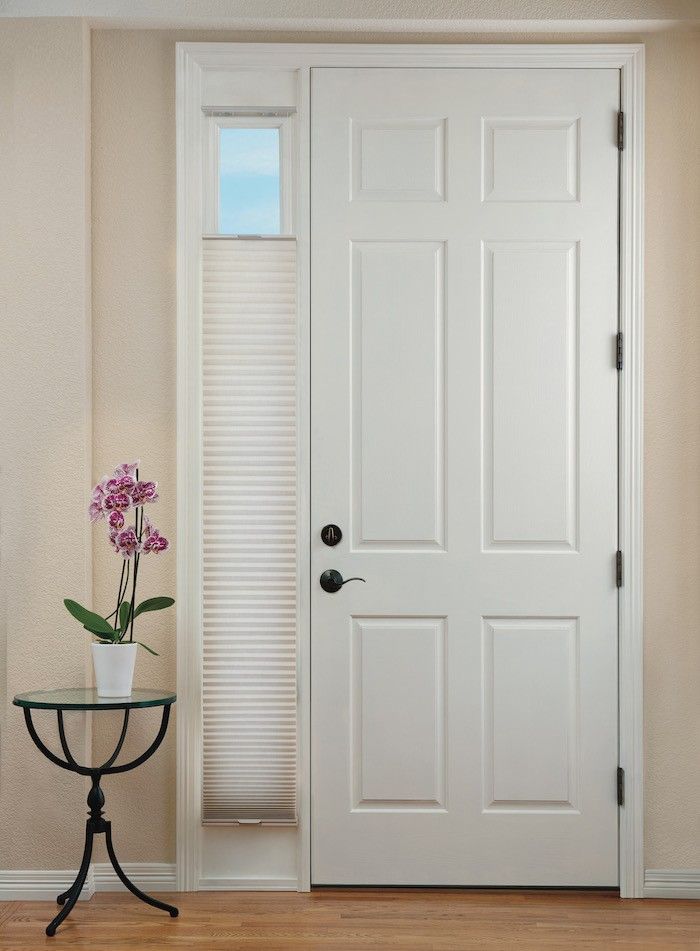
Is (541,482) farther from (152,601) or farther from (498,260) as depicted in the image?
(152,601)

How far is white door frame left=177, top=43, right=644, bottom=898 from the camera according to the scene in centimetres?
313

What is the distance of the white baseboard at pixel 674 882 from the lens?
10.2 feet

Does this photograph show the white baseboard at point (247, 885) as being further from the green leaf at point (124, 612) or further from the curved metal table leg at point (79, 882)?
the green leaf at point (124, 612)

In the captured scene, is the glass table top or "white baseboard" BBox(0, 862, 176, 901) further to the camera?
"white baseboard" BBox(0, 862, 176, 901)

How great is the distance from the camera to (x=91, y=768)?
296 centimetres

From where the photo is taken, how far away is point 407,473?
10.3 ft

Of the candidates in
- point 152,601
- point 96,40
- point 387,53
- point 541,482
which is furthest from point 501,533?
point 96,40

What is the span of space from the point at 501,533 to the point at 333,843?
1078 millimetres

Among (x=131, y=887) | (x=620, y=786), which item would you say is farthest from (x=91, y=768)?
(x=620, y=786)

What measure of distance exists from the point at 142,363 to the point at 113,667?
94cm

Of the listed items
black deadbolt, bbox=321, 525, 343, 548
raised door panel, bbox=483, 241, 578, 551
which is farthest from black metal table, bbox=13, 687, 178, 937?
raised door panel, bbox=483, 241, 578, 551

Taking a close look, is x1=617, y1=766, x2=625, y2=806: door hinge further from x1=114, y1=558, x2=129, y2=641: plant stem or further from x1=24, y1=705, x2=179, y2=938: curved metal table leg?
x1=114, y1=558, x2=129, y2=641: plant stem

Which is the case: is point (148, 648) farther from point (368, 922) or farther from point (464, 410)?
point (464, 410)

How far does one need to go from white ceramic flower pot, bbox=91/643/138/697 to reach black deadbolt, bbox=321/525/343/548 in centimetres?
66
